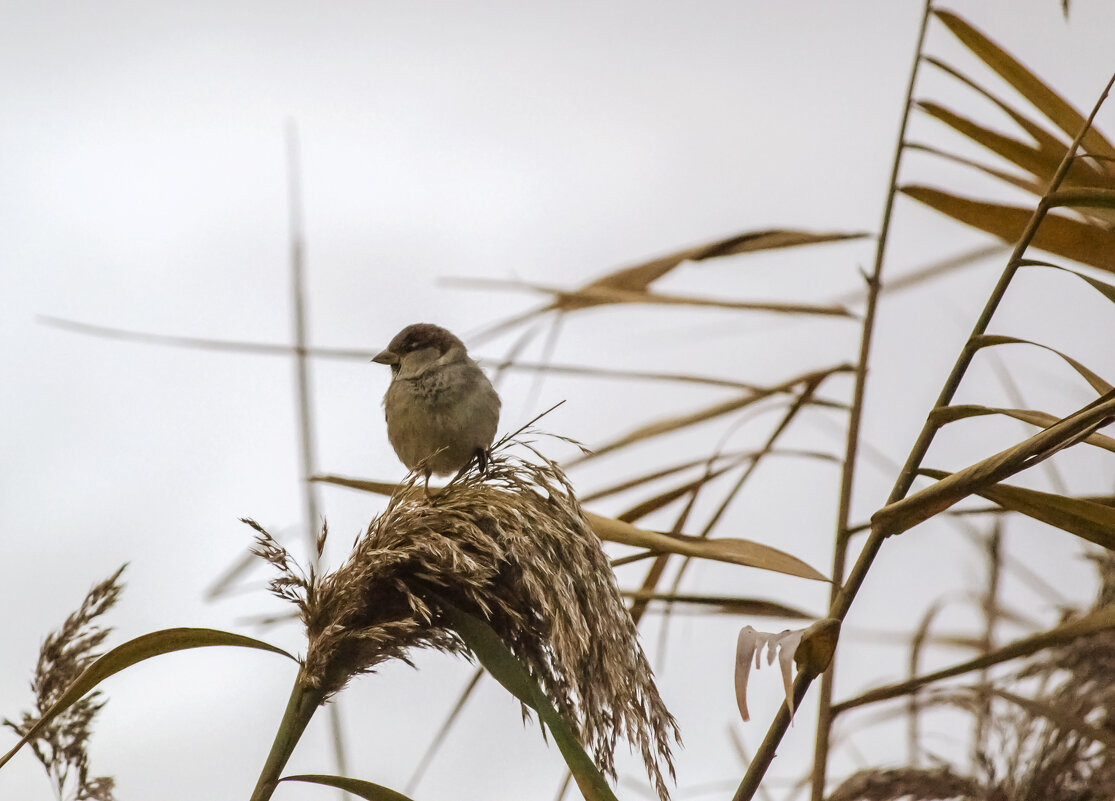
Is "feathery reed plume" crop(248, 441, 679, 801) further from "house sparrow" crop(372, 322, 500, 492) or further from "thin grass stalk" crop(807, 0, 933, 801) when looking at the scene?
"house sparrow" crop(372, 322, 500, 492)

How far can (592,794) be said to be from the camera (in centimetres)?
130

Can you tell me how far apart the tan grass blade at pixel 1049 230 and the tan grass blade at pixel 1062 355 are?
24 cm

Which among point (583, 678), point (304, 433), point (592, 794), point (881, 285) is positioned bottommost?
point (592, 794)

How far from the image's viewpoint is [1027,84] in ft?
6.00

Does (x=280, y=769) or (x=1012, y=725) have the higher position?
(x=1012, y=725)

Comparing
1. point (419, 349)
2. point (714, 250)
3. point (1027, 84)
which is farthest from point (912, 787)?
point (419, 349)

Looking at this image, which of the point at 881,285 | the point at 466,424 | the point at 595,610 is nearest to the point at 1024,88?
the point at 881,285

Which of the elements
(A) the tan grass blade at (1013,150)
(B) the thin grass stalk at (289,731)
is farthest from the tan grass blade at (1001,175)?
(B) the thin grass stalk at (289,731)

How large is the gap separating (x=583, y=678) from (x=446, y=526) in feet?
0.86

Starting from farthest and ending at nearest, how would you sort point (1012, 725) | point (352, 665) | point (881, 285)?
point (881, 285) < point (1012, 725) < point (352, 665)

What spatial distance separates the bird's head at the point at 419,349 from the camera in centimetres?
341

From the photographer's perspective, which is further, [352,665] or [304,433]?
[304,433]

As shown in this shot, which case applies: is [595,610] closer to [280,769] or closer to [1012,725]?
[280,769]

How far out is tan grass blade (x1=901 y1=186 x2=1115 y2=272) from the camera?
5.65 ft
